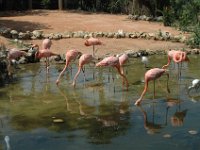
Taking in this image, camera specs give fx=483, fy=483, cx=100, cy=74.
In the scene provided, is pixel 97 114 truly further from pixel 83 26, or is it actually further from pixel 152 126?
pixel 83 26

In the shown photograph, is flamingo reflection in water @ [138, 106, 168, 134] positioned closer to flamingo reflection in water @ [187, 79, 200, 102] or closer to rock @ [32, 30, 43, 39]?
flamingo reflection in water @ [187, 79, 200, 102]

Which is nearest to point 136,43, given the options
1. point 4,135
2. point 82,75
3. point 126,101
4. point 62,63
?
point 62,63

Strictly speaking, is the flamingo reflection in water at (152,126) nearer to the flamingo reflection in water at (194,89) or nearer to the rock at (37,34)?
the flamingo reflection in water at (194,89)

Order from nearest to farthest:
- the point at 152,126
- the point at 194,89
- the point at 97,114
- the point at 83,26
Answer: the point at 152,126, the point at 97,114, the point at 194,89, the point at 83,26

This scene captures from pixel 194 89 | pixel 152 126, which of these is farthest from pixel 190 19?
pixel 152 126

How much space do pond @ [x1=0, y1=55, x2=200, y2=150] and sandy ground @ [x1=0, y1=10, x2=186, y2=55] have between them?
436cm

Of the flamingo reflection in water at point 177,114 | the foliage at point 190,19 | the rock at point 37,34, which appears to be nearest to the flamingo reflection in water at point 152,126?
the flamingo reflection in water at point 177,114

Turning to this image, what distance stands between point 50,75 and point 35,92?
74.1 inches

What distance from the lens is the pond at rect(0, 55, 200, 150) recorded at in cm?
702

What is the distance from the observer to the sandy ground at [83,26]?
16.5 m

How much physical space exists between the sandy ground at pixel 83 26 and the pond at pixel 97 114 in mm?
4359

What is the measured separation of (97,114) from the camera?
846 cm

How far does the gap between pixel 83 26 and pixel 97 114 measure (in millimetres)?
13163

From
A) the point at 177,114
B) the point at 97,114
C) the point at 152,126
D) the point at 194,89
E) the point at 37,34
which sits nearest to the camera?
the point at 152,126
